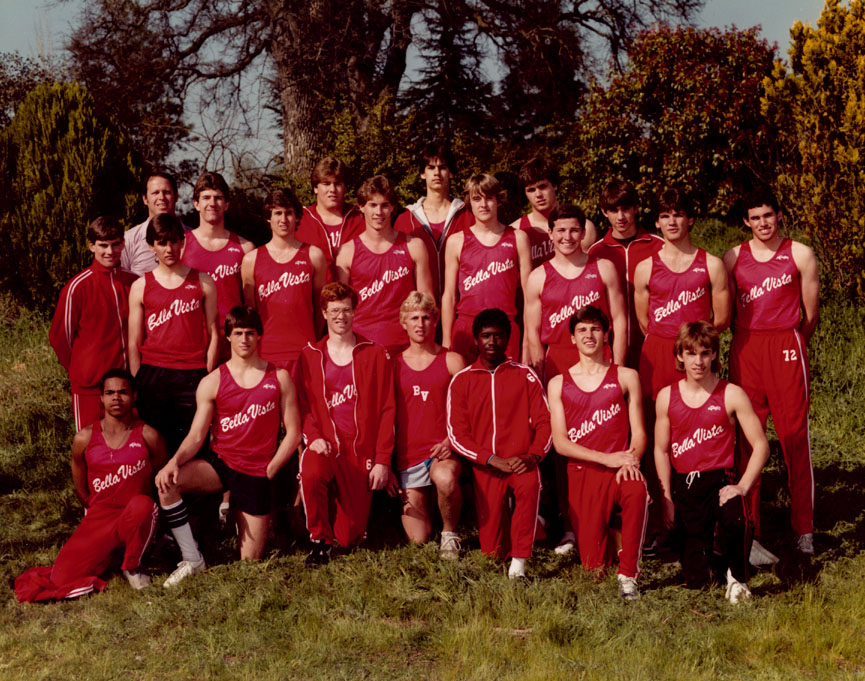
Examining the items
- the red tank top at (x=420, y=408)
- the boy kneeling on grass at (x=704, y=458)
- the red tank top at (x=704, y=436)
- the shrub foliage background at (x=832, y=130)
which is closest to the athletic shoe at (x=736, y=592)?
the boy kneeling on grass at (x=704, y=458)

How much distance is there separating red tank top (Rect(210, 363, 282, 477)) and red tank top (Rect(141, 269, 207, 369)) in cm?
38

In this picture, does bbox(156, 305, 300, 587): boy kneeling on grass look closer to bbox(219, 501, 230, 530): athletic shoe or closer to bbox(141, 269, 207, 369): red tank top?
bbox(141, 269, 207, 369): red tank top

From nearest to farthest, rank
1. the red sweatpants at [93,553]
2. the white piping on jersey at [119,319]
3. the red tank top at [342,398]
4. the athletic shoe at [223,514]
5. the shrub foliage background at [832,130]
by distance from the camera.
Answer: the red sweatpants at [93,553], the red tank top at [342,398], the white piping on jersey at [119,319], the athletic shoe at [223,514], the shrub foliage background at [832,130]

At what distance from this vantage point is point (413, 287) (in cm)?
611

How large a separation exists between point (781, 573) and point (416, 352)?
2544mm

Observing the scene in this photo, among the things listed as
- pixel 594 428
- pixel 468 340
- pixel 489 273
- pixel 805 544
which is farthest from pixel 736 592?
pixel 489 273

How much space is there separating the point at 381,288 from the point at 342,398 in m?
0.82

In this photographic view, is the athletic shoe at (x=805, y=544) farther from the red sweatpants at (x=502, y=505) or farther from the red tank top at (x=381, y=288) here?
the red tank top at (x=381, y=288)

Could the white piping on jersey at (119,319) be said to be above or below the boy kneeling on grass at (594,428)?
above

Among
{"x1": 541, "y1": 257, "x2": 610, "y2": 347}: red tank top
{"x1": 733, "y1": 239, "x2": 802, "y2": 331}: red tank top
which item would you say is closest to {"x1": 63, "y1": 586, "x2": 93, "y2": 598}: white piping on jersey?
{"x1": 541, "y1": 257, "x2": 610, "y2": 347}: red tank top

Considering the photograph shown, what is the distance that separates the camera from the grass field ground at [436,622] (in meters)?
4.08

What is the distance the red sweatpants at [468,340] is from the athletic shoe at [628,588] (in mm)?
1704

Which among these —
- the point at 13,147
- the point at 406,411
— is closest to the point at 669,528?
the point at 406,411

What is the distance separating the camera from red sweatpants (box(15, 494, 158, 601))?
5.10 metres
